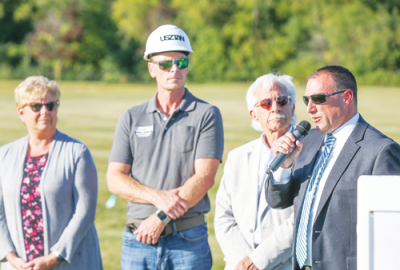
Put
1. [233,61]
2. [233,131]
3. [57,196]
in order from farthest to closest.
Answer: [233,61]
[233,131]
[57,196]

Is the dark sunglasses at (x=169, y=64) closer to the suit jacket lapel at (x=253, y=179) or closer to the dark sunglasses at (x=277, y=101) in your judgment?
the dark sunglasses at (x=277, y=101)

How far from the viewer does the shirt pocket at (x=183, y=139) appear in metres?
3.42

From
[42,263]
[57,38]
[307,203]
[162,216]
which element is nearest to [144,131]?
[162,216]

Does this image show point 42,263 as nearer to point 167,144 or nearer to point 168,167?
point 168,167

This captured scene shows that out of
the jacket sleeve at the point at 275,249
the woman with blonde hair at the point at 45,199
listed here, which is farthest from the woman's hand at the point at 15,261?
the jacket sleeve at the point at 275,249

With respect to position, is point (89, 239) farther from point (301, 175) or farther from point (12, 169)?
point (301, 175)

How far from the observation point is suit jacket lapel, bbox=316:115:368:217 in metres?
2.43

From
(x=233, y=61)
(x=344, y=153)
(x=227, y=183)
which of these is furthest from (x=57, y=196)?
(x=233, y=61)

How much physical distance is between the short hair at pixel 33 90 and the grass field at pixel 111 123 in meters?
3.23

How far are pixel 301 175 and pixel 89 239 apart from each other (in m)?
1.65

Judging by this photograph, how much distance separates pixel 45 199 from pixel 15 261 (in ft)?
1.56

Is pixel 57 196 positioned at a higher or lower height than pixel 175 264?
higher

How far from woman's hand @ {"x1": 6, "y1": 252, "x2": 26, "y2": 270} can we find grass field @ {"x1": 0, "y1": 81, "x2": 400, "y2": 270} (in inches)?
112

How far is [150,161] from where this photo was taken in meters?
3.44
